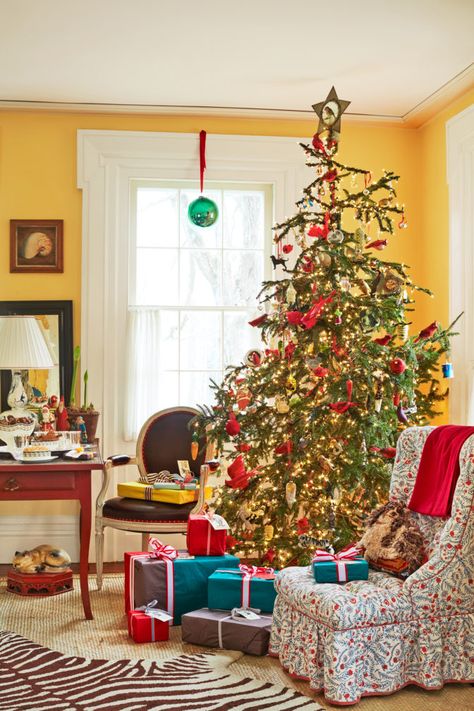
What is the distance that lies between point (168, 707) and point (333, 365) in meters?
2.04

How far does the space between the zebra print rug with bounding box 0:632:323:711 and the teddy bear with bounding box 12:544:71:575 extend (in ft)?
3.53

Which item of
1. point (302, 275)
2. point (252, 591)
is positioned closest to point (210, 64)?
point (302, 275)

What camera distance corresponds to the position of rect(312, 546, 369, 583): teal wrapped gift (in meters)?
3.38

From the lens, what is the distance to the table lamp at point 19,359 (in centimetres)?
453

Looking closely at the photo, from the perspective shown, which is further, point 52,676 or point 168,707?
point 52,676

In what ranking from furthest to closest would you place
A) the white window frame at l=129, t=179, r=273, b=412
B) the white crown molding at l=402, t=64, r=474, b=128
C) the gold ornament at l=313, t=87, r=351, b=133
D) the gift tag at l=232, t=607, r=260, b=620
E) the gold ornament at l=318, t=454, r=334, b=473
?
1. the white window frame at l=129, t=179, r=273, b=412
2. the white crown molding at l=402, t=64, r=474, b=128
3. the gold ornament at l=313, t=87, r=351, b=133
4. the gold ornament at l=318, t=454, r=334, b=473
5. the gift tag at l=232, t=607, r=260, b=620

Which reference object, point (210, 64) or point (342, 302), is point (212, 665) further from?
point (210, 64)

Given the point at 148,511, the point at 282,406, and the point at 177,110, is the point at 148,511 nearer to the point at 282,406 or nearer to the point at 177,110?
the point at 282,406

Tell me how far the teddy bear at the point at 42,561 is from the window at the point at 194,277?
128 centimetres

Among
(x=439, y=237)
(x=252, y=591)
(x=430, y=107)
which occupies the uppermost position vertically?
(x=430, y=107)

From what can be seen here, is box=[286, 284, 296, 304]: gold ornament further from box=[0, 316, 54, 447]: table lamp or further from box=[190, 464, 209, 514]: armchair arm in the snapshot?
box=[0, 316, 54, 447]: table lamp

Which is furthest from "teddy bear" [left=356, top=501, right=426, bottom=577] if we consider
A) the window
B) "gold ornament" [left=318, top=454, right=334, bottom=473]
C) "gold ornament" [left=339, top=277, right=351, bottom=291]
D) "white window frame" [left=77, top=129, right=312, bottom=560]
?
"white window frame" [left=77, top=129, right=312, bottom=560]

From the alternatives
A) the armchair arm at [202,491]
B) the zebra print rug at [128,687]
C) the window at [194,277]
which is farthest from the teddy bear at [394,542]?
the window at [194,277]

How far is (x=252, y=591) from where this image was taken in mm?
3822
